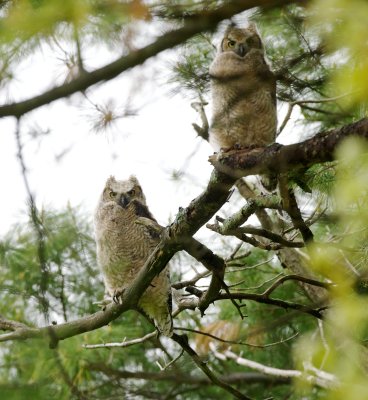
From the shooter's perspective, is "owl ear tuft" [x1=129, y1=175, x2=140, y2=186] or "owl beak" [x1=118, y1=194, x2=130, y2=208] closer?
"owl beak" [x1=118, y1=194, x2=130, y2=208]

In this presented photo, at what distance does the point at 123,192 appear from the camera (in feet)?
16.3

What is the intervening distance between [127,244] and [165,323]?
27.7 inches

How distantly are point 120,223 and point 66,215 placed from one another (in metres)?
0.38

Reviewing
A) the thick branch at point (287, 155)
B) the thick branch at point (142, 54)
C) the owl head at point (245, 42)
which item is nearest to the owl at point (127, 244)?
the owl head at point (245, 42)

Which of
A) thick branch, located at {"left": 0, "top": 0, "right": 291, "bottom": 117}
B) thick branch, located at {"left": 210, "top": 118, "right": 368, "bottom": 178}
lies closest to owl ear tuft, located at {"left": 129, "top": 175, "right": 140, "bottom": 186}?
thick branch, located at {"left": 210, "top": 118, "right": 368, "bottom": 178}

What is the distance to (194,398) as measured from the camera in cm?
568

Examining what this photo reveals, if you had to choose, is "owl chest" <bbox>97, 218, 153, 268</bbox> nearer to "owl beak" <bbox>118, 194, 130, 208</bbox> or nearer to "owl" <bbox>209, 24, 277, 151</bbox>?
"owl beak" <bbox>118, 194, 130, 208</bbox>

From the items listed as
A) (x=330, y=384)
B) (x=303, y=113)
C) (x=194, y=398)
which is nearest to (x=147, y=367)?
(x=194, y=398)

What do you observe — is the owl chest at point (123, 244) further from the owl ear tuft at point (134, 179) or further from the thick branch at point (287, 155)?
the thick branch at point (287, 155)

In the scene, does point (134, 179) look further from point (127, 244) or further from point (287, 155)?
point (287, 155)

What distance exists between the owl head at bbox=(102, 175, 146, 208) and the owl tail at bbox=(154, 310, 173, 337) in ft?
2.94

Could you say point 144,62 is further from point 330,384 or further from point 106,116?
point 330,384

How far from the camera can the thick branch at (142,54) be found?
3.89 ft

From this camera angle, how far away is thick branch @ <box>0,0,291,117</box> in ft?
3.89
